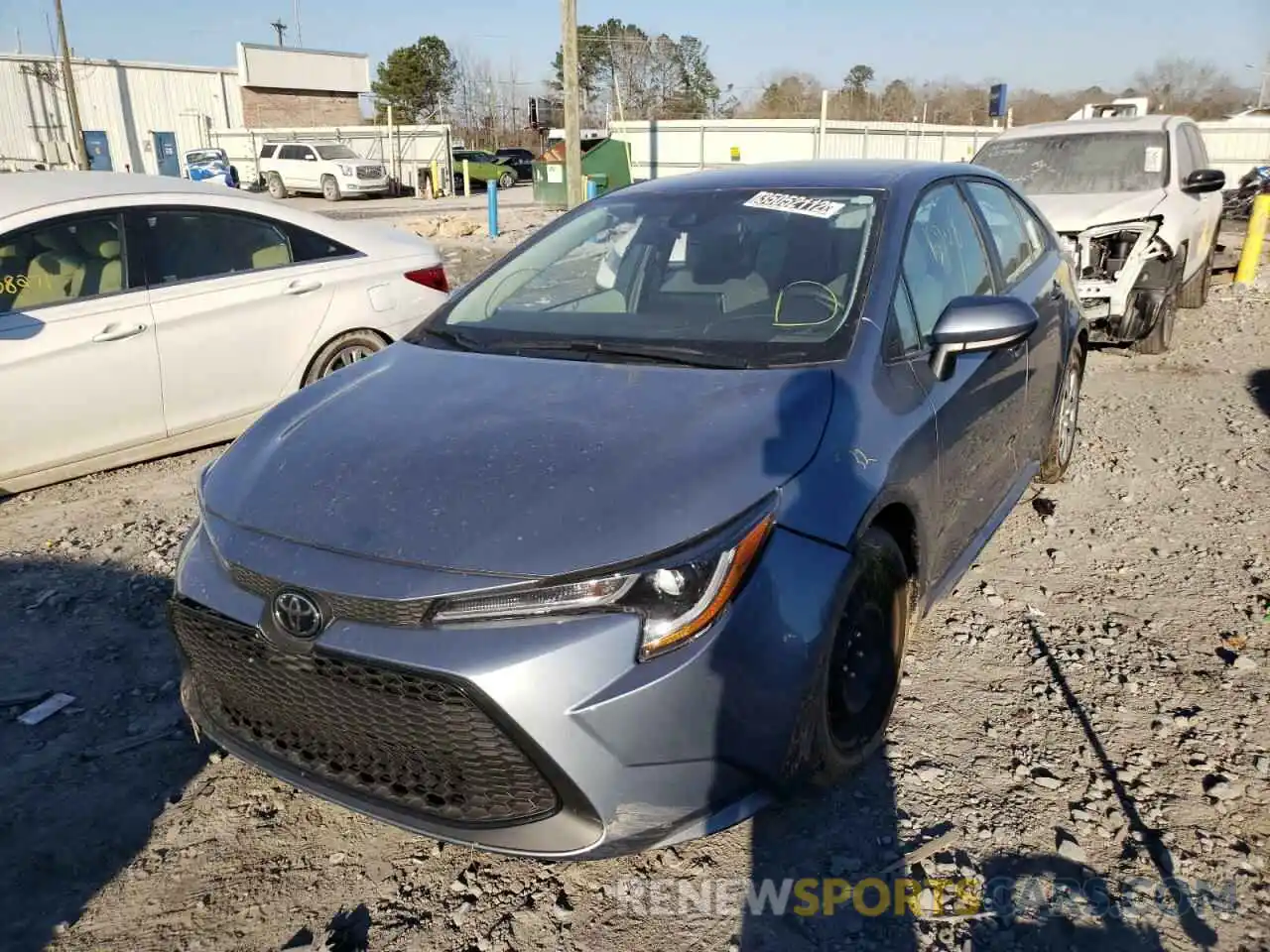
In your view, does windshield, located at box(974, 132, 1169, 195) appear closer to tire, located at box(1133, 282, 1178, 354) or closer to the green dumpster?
tire, located at box(1133, 282, 1178, 354)

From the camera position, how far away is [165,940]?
224 cm

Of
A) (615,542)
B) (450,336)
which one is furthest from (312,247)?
(615,542)

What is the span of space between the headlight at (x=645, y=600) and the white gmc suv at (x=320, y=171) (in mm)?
31926

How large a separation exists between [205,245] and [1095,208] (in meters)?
6.25

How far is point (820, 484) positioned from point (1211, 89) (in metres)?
78.1

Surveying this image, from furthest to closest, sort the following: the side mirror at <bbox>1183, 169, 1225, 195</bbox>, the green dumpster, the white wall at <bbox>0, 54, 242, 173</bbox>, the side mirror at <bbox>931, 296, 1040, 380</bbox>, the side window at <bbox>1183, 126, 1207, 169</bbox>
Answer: the white wall at <bbox>0, 54, 242, 173</bbox>
the green dumpster
the side window at <bbox>1183, 126, 1207, 169</bbox>
the side mirror at <bbox>1183, 169, 1225, 195</bbox>
the side mirror at <bbox>931, 296, 1040, 380</bbox>

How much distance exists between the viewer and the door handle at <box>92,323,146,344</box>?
4562 millimetres

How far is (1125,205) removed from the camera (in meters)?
→ 7.45

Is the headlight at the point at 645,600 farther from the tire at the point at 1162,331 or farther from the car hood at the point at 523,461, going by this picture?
the tire at the point at 1162,331

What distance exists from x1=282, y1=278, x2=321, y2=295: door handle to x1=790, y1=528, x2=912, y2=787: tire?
12.6ft

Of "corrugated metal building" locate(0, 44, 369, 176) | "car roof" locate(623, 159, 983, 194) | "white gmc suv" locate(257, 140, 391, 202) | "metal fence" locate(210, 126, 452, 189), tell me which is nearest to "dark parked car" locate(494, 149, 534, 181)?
A: "metal fence" locate(210, 126, 452, 189)

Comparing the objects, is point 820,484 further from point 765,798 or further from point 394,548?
point 394,548

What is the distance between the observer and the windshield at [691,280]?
9.52ft

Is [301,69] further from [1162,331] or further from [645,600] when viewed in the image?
[645,600]
